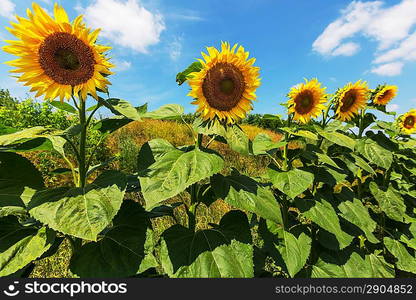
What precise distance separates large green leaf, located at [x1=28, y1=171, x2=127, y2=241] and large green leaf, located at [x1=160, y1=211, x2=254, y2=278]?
0.41 metres

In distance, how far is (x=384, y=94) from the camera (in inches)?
135

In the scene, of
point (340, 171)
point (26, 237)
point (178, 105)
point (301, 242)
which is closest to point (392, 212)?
point (340, 171)

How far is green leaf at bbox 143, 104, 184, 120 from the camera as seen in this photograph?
1.69 m

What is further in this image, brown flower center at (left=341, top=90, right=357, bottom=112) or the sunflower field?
brown flower center at (left=341, top=90, right=357, bottom=112)

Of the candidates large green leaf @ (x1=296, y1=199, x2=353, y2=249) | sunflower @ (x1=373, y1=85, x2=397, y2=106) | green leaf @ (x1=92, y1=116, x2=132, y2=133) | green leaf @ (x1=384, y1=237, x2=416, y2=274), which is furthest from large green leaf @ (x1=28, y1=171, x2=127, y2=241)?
sunflower @ (x1=373, y1=85, x2=397, y2=106)

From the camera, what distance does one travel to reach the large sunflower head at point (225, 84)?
166 cm

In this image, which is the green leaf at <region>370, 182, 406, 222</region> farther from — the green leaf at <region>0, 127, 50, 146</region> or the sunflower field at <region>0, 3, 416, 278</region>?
the green leaf at <region>0, 127, 50, 146</region>

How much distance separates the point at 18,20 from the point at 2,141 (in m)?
0.58

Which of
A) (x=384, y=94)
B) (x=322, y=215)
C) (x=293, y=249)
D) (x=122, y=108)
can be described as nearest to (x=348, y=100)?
(x=384, y=94)

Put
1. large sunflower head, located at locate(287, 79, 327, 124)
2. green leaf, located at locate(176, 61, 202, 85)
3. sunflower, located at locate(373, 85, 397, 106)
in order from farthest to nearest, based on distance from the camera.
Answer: sunflower, located at locate(373, 85, 397, 106) → large sunflower head, located at locate(287, 79, 327, 124) → green leaf, located at locate(176, 61, 202, 85)

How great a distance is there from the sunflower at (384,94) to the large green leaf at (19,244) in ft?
11.4

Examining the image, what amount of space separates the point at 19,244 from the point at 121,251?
495 mm

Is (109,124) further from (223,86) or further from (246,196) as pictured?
(246,196)

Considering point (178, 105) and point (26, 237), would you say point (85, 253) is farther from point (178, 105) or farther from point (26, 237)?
point (178, 105)
